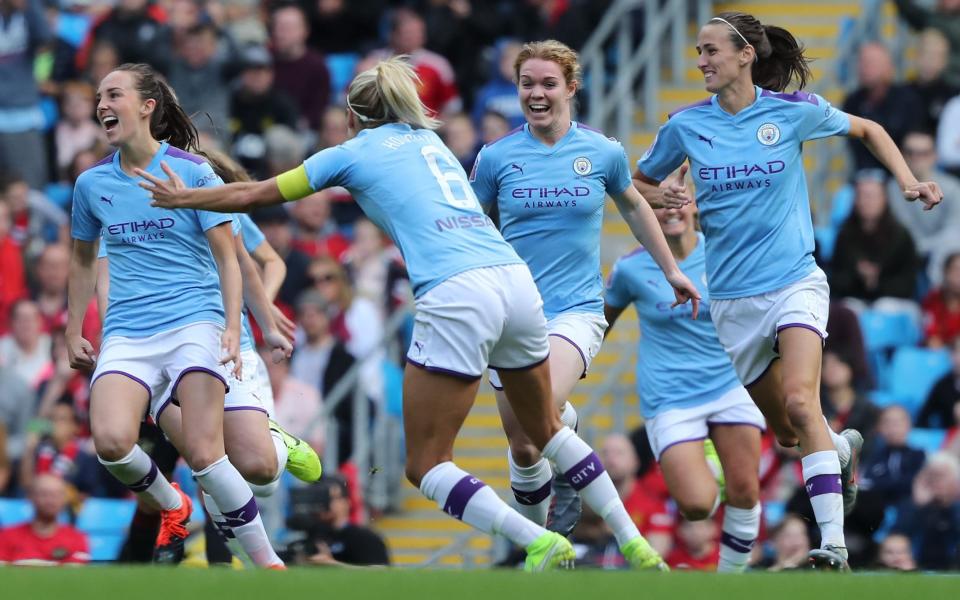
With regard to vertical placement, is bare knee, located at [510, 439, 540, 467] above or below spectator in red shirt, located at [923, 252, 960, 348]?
above

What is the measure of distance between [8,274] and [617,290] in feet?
22.8

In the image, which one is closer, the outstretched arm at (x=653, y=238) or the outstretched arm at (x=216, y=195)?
the outstretched arm at (x=216, y=195)

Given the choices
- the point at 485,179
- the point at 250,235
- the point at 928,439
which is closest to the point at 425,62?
the point at 928,439

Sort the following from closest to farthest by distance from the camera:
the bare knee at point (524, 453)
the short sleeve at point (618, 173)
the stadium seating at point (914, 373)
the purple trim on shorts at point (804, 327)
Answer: the purple trim on shorts at point (804, 327)
the short sleeve at point (618, 173)
the bare knee at point (524, 453)
the stadium seating at point (914, 373)

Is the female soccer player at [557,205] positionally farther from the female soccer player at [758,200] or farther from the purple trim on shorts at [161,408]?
the purple trim on shorts at [161,408]

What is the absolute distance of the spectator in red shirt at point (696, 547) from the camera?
12328 mm

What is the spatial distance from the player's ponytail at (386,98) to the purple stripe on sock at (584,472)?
1.80m

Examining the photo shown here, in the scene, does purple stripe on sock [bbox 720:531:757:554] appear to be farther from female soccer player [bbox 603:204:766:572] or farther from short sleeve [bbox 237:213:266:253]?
short sleeve [bbox 237:213:266:253]

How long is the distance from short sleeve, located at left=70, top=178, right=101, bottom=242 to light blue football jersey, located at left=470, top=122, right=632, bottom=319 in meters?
1.99

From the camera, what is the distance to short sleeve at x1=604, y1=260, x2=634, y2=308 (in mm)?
10938

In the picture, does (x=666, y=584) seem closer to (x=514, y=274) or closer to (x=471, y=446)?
(x=514, y=274)

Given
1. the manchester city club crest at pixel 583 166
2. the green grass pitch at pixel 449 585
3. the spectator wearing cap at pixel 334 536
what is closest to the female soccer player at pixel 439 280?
the green grass pitch at pixel 449 585

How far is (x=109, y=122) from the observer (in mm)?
9461

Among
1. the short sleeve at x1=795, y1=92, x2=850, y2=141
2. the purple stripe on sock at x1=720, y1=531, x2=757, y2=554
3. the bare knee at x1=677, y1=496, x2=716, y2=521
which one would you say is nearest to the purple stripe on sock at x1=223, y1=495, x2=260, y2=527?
the bare knee at x1=677, y1=496, x2=716, y2=521
